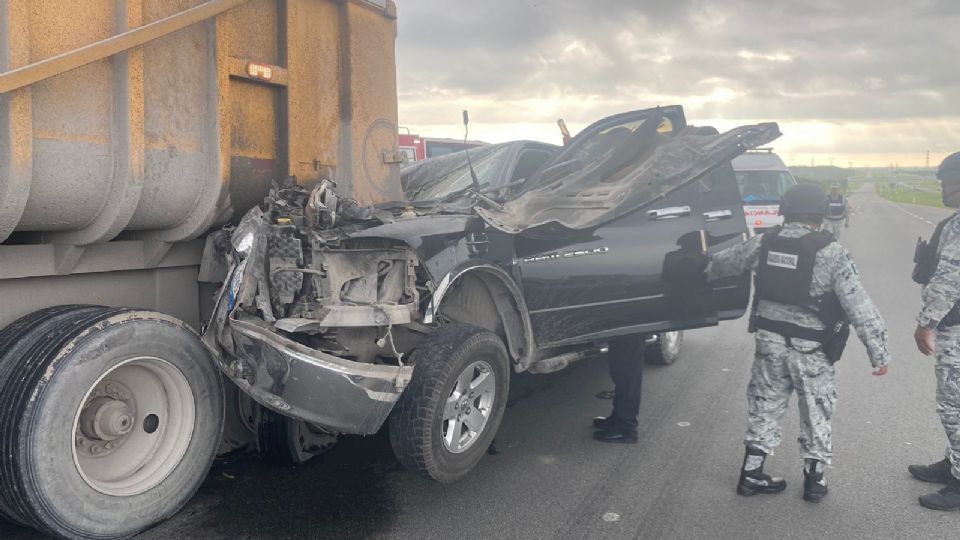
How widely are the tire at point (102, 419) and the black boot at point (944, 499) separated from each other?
12.1 ft

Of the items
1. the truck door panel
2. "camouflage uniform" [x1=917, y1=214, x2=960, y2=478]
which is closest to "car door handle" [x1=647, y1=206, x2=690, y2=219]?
the truck door panel

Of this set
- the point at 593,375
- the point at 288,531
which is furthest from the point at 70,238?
the point at 593,375

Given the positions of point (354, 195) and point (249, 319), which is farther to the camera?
point (354, 195)

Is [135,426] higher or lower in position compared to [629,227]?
lower

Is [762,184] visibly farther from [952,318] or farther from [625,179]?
[952,318]

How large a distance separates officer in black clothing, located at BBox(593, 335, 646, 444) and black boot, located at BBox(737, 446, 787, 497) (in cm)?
90

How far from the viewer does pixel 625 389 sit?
4.73 m

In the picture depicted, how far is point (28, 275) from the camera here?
3.08m

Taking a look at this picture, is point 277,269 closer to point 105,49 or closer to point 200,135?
point 200,135

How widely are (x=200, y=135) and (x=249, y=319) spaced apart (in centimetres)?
93

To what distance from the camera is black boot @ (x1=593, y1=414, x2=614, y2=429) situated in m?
4.81

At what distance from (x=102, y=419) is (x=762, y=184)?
12.8 m

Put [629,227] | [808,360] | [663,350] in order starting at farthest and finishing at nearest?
[663,350], [629,227], [808,360]

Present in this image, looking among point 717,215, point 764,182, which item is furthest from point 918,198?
point 717,215
